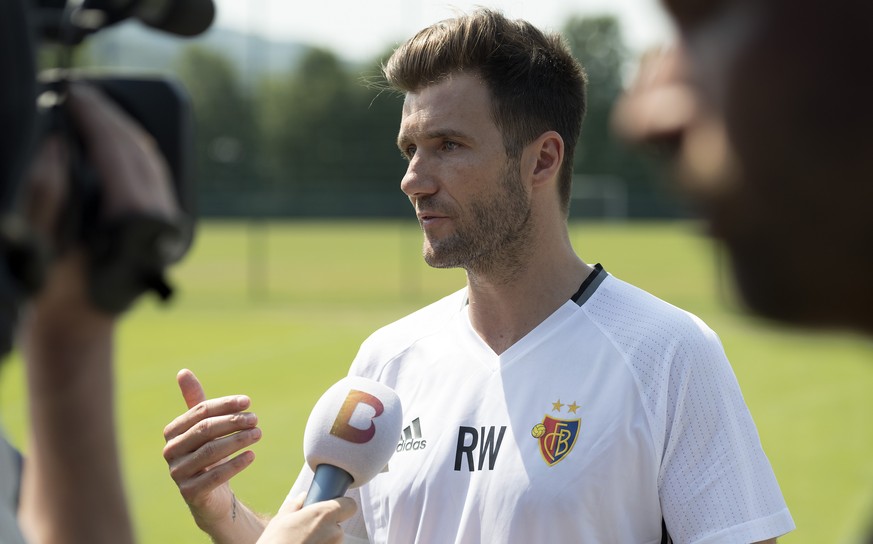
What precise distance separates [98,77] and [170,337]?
58.2 feet

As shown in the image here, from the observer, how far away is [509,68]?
3412 mm

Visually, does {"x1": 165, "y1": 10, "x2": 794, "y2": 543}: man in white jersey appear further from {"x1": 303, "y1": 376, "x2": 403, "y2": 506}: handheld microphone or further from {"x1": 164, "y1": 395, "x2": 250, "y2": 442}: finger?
{"x1": 303, "y1": 376, "x2": 403, "y2": 506}: handheld microphone

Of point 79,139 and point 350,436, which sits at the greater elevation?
point 79,139

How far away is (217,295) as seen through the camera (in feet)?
81.7

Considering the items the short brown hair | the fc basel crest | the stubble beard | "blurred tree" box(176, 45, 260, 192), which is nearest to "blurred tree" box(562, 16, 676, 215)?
"blurred tree" box(176, 45, 260, 192)

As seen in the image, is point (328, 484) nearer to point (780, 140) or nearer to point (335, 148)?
point (780, 140)

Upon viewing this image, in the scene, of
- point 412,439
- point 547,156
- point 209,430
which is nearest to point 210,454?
point 209,430

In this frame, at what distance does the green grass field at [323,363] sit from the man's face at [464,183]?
84 cm

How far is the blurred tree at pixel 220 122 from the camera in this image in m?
35.2

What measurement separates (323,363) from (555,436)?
1280cm

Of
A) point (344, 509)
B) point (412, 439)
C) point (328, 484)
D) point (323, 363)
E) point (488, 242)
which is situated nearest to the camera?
point (344, 509)

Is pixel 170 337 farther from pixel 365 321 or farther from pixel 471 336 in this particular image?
pixel 471 336

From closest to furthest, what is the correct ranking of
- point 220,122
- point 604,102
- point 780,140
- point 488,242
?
point 780,140
point 488,242
point 604,102
point 220,122

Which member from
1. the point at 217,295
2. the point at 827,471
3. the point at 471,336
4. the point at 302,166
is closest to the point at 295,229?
the point at 302,166
